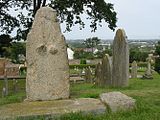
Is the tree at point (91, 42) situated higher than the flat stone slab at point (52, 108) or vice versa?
the tree at point (91, 42)

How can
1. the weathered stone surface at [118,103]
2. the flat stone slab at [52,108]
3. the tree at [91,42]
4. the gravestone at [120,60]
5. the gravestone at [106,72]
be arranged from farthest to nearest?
the tree at [91,42] < the gravestone at [106,72] < the gravestone at [120,60] < the weathered stone surface at [118,103] < the flat stone slab at [52,108]

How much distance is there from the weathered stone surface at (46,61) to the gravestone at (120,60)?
21.5 feet

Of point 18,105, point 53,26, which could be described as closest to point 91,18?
point 53,26

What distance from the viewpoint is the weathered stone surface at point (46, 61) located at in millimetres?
9758

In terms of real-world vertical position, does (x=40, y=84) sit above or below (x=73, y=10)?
below

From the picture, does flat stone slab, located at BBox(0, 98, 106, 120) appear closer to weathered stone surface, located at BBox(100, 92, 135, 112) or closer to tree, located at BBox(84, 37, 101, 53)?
weathered stone surface, located at BBox(100, 92, 135, 112)

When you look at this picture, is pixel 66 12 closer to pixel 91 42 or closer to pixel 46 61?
pixel 46 61

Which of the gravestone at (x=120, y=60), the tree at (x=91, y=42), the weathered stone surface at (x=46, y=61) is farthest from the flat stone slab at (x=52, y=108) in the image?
the tree at (x=91, y=42)

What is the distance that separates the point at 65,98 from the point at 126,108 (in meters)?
2.02

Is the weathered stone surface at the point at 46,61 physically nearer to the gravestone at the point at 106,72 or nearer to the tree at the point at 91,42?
the gravestone at the point at 106,72

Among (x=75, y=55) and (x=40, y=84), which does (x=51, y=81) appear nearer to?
(x=40, y=84)

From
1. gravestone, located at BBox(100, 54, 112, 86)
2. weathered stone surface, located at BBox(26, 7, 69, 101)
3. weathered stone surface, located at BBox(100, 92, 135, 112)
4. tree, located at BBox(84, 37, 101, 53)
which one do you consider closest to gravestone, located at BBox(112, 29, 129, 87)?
gravestone, located at BBox(100, 54, 112, 86)

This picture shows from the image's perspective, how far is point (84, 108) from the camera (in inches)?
313

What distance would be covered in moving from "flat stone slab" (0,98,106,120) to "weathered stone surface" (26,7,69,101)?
0.91 m
